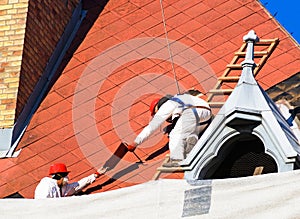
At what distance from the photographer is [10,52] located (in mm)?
18328

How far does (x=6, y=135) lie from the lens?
17.6 metres

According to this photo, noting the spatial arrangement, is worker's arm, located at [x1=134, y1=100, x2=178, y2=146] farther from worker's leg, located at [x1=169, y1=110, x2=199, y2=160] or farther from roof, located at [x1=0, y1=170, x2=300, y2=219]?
roof, located at [x1=0, y1=170, x2=300, y2=219]

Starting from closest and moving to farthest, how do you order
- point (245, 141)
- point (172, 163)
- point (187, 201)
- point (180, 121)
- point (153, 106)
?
point (187, 201), point (245, 141), point (172, 163), point (180, 121), point (153, 106)

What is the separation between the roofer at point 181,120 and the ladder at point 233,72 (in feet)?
0.69

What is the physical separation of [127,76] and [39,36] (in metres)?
1.18

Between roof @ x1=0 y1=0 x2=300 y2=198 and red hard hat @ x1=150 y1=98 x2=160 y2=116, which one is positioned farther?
red hard hat @ x1=150 y1=98 x2=160 y2=116

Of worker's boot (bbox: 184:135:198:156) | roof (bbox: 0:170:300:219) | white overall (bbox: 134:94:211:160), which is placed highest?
white overall (bbox: 134:94:211:160)

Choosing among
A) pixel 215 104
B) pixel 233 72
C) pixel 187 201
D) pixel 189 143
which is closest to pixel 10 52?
pixel 233 72

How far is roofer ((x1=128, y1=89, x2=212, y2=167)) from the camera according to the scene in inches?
617

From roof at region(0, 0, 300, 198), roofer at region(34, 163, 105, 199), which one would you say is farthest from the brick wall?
roofer at region(34, 163, 105, 199)

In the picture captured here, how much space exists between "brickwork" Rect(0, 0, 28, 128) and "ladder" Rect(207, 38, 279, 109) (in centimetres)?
227

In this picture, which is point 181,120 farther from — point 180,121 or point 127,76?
point 127,76

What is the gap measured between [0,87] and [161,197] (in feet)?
17.7

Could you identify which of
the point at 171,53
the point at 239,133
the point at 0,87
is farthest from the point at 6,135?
the point at 239,133
